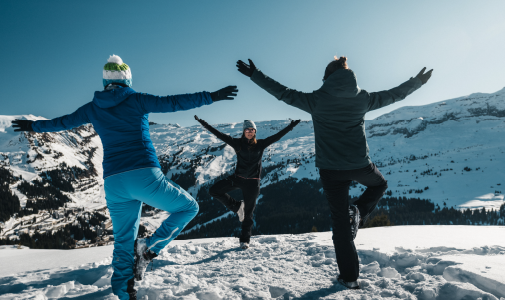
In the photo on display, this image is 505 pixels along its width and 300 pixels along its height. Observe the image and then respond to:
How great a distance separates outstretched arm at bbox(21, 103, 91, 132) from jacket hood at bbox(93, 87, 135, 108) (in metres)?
0.35

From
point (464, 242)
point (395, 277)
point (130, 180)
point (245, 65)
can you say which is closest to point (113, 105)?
point (130, 180)

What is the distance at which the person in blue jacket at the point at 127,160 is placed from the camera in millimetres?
2570

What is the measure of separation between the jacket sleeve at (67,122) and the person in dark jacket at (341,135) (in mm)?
2086

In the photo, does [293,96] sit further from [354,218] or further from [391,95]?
[354,218]

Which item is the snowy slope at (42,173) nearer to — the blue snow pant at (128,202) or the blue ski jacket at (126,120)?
the blue snow pant at (128,202)

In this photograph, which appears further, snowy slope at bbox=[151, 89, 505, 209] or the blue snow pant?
snowy slope at bbox=[151, 89, 505, 209]

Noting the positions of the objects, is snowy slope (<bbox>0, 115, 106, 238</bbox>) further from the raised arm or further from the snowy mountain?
the raised arm

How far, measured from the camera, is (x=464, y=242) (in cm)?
375

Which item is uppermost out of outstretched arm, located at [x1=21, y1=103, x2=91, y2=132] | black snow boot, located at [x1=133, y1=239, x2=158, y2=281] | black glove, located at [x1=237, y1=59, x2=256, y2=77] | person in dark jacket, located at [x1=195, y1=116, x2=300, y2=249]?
black glove, located at [x1=237, y1=59, x2=256, y2=77]

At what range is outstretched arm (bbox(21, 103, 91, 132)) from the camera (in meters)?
2.88

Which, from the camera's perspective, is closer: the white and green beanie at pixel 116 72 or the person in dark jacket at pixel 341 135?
the person in dark jacket at pixel 341 135

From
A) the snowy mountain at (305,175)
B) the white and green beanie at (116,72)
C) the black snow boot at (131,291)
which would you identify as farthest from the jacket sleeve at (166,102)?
the snowy mountain at (305,175)

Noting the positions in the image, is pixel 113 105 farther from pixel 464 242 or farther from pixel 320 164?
pixel 464 242

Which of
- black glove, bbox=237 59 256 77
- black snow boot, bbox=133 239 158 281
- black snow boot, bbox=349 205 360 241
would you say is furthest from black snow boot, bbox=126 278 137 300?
black glove, bbox=237 59 256 77
